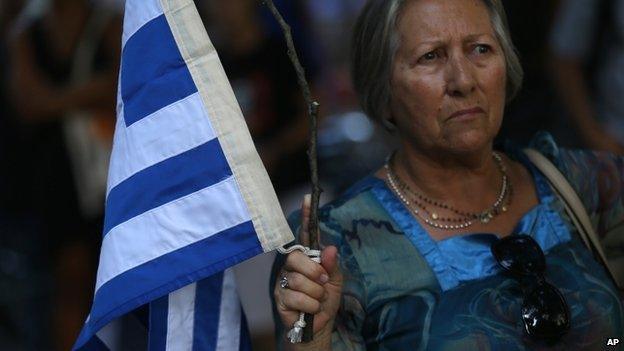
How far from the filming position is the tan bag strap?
10.5 ft

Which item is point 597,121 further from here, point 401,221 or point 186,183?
point 186,183

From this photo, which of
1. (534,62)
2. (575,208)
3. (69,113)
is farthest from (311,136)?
(534,62)

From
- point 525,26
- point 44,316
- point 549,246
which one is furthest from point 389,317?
point 44,316

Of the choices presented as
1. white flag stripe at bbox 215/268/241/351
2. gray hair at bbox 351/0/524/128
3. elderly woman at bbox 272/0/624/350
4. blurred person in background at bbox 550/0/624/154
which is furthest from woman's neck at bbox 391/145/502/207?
blurred person in background at bbox 550/0/624/154

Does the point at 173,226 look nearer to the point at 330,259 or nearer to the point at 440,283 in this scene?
the point at 330,259

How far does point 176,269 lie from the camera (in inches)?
112

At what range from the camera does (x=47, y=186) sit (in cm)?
520

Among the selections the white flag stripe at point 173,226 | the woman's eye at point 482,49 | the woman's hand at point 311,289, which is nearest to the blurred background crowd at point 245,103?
the woman's eye at point 482,49

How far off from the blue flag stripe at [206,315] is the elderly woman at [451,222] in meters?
0.22

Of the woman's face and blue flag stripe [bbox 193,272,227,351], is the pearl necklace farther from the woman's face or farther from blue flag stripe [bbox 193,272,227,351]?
blue flag stripe [bbox 193,272,227,351]

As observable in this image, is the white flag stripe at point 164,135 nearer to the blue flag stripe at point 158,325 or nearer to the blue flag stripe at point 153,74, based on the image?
the blue flag stripe at point 153,74

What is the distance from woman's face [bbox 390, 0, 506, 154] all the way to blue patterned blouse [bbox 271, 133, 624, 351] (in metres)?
0.22

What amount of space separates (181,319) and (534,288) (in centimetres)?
87

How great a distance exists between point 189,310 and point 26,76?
7.42ft
